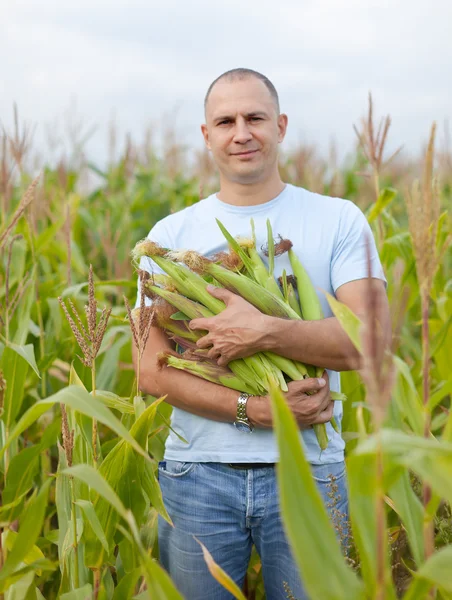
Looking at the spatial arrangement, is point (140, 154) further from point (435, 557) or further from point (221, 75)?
point (435, 557)

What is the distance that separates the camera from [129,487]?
1.81 m

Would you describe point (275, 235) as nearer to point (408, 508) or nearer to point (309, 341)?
point (309, 341)

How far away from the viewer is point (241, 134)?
82.0 inches

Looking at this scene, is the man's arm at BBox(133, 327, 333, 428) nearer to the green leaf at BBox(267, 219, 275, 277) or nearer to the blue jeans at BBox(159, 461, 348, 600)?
the blue jeans at BBox(159, 461, 348, 600)

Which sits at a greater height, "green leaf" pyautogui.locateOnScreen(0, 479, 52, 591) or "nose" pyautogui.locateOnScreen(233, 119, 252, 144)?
"nose" pyautogui.locateOnScreen(233, 119, 252, 144)

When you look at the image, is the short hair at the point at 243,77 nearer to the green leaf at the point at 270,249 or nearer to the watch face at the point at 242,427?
the green leaf at the point at 270,249

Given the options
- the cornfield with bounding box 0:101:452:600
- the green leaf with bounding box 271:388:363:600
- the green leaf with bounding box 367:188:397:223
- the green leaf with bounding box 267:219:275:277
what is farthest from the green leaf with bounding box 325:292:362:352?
the green leaf with bounding box 367:188:397:223

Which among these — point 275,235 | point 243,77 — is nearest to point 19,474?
point 275,235

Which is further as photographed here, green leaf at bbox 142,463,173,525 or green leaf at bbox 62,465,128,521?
green leaf at bbox 142,463,173,525

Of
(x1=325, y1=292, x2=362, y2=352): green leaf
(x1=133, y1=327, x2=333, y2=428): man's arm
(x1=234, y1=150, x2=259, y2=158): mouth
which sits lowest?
(x1=133, y1=327, x2=333, y2=428): man's arm

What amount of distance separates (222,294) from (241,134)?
0.54 metres

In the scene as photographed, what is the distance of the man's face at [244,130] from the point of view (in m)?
2.12

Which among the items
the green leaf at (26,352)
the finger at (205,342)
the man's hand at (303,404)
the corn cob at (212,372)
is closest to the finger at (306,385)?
the man's hand at (303,404)

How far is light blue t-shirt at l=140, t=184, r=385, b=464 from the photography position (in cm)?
200
